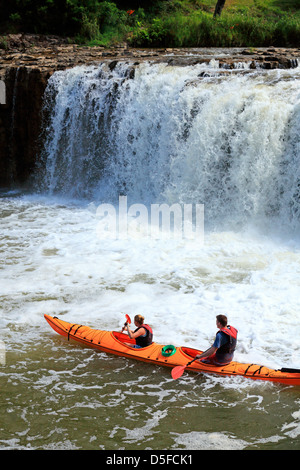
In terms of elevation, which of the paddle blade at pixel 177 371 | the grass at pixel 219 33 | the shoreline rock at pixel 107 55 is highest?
the grass at pixel 219 33

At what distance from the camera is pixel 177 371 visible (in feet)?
17.4

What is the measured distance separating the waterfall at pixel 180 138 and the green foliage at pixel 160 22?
18.1 ft

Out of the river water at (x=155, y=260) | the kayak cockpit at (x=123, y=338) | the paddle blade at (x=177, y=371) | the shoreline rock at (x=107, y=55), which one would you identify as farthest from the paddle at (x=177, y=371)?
the shoreline rock at (x=107, y=55)

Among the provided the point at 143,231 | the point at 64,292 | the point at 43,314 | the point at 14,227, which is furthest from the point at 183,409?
the point at 14,227

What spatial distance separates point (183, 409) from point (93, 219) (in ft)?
20.6

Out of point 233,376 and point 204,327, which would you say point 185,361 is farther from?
point 204,327

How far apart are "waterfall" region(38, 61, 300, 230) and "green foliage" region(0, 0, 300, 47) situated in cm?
550

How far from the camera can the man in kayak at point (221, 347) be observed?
527cm

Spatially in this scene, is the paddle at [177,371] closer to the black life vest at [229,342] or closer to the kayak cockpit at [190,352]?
the kayak cockpit at [190,352]

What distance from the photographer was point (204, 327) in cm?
648

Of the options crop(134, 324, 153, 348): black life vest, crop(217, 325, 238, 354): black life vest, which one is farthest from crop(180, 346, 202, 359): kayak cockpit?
crop(134, 324, 153, 348): black life vest
